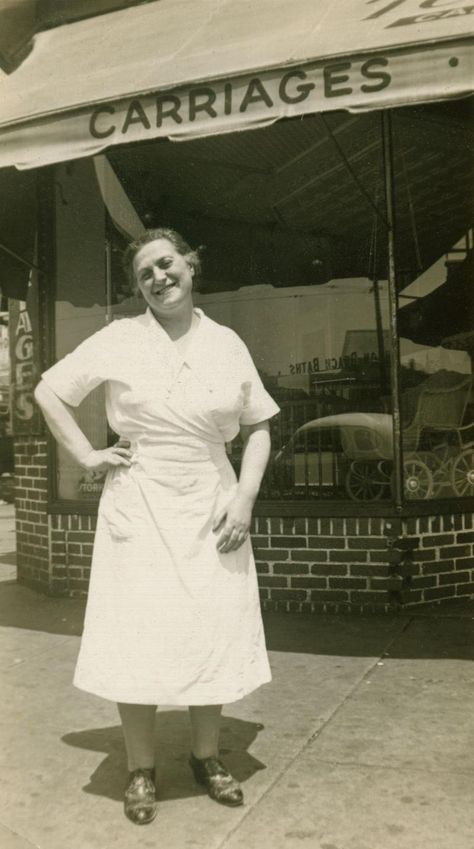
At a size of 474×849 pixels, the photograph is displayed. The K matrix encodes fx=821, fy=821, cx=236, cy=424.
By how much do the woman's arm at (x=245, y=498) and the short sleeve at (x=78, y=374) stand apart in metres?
0.57

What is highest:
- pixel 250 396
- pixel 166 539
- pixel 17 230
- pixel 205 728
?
pixel 17 230

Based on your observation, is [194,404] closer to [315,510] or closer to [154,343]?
[154,343]

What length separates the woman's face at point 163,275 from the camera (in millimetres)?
2830

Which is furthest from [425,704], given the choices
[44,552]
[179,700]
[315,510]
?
[44,552]

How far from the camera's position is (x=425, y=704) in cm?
364

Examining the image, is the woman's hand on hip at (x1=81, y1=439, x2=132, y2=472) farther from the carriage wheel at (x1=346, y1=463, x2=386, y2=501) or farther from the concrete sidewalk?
the carriage wheel at (x1=346, y1=463, x2=386, y2=501)

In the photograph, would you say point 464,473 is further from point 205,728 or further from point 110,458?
point 110,458

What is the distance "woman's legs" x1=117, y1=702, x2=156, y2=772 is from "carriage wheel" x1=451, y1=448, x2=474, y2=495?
325 centimetres

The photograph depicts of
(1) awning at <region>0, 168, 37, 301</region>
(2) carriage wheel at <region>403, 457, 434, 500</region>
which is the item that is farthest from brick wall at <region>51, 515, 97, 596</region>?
(2) carriage wheel at <region>403, 457, 434, 500</region>

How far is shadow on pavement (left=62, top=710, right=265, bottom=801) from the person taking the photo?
2914 mm

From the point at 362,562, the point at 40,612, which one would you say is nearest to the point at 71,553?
the point at 40,612

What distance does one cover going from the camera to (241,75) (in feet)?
11.9

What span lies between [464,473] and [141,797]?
3510 mm

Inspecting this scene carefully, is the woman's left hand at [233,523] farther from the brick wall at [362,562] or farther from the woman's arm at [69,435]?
the brick wall at [362,562]
